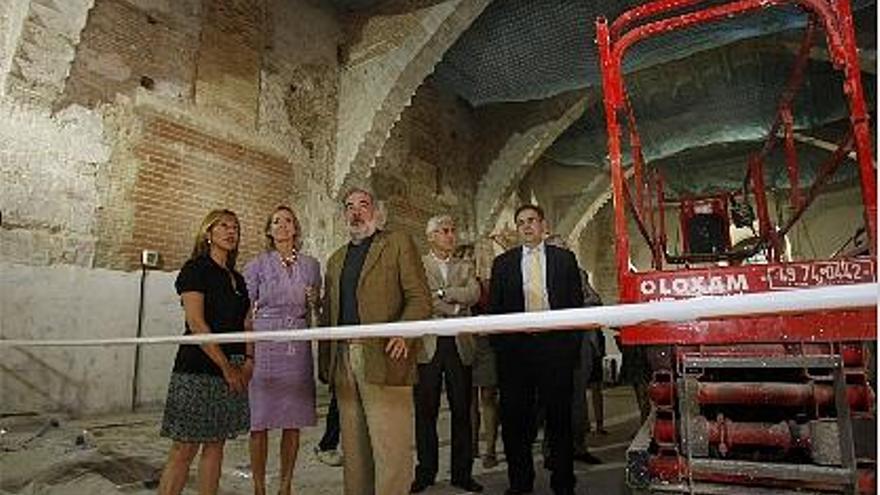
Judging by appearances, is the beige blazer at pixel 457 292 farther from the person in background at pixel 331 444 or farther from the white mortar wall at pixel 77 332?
the white mortar wall at pixel 77 332

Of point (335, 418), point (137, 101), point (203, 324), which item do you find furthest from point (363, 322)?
point (137, 101)

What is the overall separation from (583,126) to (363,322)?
29.6 ft

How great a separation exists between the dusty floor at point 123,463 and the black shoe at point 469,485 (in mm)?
43

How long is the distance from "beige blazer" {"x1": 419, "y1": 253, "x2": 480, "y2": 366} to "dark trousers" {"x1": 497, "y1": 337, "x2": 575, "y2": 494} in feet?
1.47

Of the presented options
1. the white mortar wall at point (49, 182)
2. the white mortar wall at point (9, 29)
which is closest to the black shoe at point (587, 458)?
the white mortar wall at point (49, 182)

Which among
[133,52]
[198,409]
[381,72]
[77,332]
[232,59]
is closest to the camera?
[198,409]

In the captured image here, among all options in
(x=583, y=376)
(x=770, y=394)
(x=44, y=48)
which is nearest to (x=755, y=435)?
(x=770, y=394)

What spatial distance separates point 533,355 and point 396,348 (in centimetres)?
92

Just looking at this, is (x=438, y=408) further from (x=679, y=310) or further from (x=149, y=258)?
(x=149, y=258)

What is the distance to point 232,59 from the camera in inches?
271

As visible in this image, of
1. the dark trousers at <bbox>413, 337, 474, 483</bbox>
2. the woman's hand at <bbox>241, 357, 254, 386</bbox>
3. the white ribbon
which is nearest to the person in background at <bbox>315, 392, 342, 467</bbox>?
the dark trousers at <bbox>413, 337, 474, 483</bbox>

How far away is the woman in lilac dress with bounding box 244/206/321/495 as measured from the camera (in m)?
2.89

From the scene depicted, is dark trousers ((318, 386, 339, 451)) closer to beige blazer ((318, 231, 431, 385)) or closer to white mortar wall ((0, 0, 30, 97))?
beige blazer ((318, 231, 431, 385))

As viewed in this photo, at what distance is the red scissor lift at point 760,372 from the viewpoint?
242 centimetres
